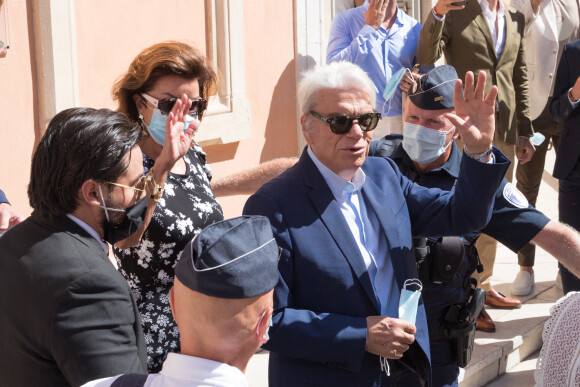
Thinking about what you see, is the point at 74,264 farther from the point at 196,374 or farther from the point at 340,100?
the point at 340,100

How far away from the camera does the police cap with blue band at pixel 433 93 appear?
381 cm

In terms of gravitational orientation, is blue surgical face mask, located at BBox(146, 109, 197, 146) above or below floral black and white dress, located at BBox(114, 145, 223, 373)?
above

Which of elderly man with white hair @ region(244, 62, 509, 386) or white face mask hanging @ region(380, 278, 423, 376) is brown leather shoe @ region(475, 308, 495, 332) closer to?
elderly man with white hair @ region(244, 62, 509, 386)

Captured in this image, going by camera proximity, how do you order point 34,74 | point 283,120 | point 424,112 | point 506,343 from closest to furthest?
1. point 424,112
2. point 34,74
3. point 506,343
4. point 283,120

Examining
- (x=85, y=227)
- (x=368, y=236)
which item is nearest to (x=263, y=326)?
(x=85, y=227)

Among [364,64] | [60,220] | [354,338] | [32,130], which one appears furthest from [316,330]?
[364,64]

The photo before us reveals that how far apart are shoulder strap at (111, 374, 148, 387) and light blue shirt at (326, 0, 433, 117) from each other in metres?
4.49

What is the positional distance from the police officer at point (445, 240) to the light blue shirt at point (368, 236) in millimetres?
417

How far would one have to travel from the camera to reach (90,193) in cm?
253

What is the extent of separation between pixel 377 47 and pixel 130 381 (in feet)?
15.2

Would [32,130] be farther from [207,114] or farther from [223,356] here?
[223,356]

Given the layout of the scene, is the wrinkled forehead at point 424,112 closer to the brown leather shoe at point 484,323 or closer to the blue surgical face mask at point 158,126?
the blue surgical face mask at point 158,126

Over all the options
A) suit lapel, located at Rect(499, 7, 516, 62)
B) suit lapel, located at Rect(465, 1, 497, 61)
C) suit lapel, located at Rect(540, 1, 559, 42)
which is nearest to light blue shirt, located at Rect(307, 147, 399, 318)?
suit lapel, located at Rect(465, 1, 497, 61)

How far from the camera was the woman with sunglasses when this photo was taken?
319 centimetres
